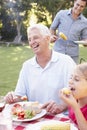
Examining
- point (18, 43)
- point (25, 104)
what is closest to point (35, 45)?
point (25, 104)

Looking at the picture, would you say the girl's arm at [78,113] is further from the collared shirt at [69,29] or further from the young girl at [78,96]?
the collared shirt at [69,29]

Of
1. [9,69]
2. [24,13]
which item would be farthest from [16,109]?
[24,13]

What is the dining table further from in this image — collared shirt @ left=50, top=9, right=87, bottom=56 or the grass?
the grass

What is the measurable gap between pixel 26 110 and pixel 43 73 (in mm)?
498

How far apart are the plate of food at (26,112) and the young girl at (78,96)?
23cm

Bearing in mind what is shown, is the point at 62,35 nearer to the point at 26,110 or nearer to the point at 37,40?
the point at 37,40

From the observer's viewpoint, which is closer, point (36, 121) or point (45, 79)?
point (36, 121)

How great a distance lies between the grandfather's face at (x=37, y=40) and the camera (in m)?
2.50

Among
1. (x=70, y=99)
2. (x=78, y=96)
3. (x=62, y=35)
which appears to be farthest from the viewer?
(x=62, y=35)

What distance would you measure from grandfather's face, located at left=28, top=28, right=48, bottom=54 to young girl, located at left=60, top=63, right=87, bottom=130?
0.64 m

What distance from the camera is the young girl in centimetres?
175

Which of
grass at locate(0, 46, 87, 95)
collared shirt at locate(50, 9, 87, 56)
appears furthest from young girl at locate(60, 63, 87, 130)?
grass at locate(0, 46, 87, 95)

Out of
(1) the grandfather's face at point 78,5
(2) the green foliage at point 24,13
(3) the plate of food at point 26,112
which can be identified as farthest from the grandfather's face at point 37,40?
(2) the green foliage at point 24,13

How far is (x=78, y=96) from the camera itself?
185 centimetres
